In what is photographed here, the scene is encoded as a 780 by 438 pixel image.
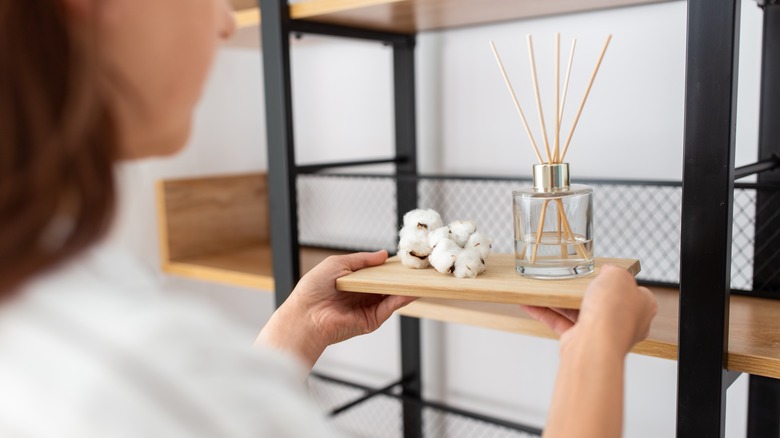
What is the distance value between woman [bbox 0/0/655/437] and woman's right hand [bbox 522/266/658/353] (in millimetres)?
266

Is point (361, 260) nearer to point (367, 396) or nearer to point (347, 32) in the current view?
point (347, 32)

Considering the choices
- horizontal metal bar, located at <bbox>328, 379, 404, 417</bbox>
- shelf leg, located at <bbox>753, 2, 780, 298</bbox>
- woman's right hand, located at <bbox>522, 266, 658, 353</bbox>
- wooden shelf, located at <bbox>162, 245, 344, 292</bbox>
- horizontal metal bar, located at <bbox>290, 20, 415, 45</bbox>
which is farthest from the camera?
horizontal metal bar, located at <bbox>328, 379, 404, 417</bbox>

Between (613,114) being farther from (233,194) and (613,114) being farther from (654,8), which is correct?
(233,194)

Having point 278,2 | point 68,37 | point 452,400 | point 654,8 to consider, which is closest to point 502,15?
point 654,8

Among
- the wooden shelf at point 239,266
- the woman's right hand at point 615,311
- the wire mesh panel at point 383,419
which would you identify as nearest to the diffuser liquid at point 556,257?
the woman's right hand at point 615,311

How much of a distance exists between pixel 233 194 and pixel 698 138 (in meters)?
1.12

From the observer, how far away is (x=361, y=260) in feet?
2.72

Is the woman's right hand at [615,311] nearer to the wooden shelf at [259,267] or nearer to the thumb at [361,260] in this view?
the wooden shelf at [259,267]

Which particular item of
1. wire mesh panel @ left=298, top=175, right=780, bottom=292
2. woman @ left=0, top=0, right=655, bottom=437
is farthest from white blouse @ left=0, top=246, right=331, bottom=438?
wire mesh panel @ left=298, top=175, right=780, bottom=292

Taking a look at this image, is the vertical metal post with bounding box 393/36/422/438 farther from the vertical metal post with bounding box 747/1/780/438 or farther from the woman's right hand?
the woman's right hand

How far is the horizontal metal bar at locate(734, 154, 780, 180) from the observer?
0.80m

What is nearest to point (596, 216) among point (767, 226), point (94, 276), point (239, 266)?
point (767, 226)

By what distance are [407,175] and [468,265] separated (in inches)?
24.8

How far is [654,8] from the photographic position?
3.71 ft
